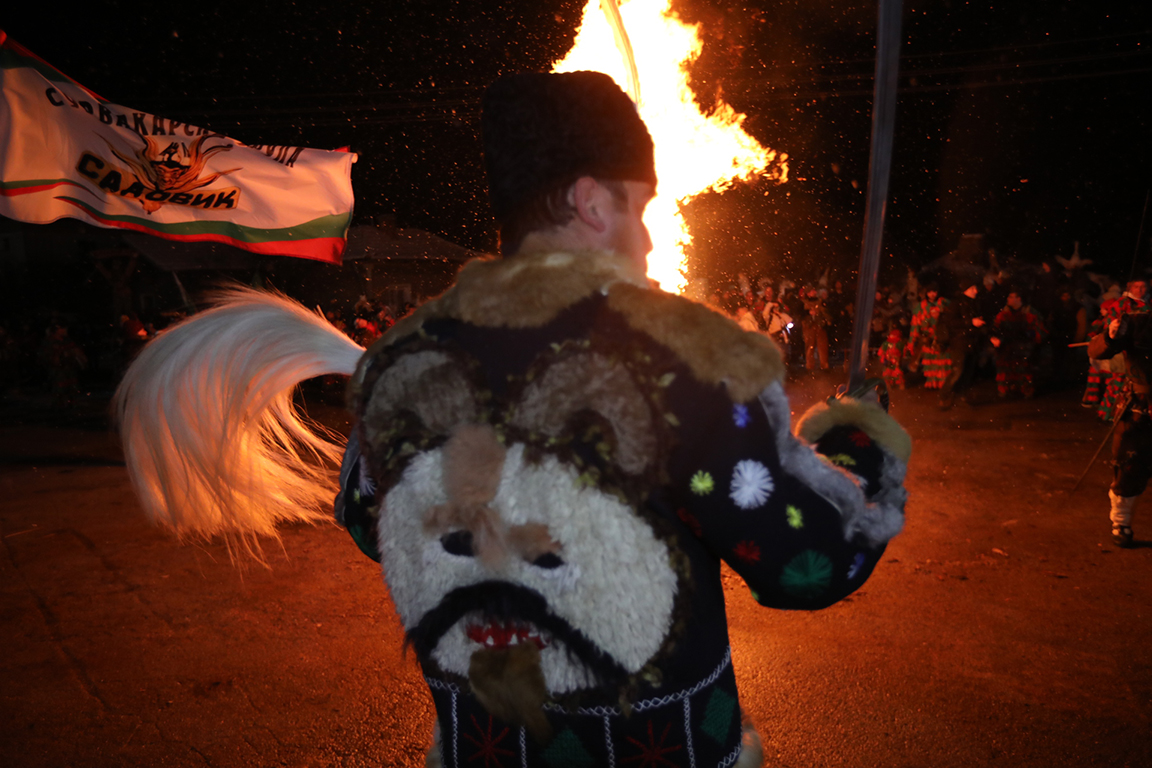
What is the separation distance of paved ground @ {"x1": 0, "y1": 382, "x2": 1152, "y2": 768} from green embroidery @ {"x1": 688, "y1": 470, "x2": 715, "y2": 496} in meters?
2.44

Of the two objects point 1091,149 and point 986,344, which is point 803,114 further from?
point 1091,149

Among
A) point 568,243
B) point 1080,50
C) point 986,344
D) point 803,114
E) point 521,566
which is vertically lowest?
point 986,344

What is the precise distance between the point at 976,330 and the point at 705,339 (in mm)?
12463

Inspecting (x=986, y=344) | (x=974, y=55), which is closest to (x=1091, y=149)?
(x=974, y=55)

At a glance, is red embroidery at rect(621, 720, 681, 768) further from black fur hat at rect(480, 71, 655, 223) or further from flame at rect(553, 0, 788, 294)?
flame at rect(553, 0, 788, 294)

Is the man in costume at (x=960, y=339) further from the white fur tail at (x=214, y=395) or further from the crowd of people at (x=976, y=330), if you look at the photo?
the white fur tail at (x=214, y=395)

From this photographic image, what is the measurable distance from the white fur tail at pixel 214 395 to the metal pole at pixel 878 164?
1.23 m

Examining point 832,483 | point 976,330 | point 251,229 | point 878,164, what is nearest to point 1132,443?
point 878,164

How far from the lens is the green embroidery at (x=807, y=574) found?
114 centimetres

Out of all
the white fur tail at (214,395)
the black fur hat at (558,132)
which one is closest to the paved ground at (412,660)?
the white fur tail at (214,395)

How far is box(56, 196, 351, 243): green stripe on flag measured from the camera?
4.91 metres

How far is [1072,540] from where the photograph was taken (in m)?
5.46

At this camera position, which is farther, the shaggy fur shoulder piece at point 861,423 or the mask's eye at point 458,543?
the shaggy fur shoulder piece at point 861,423

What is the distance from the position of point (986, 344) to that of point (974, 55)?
20.3ft
